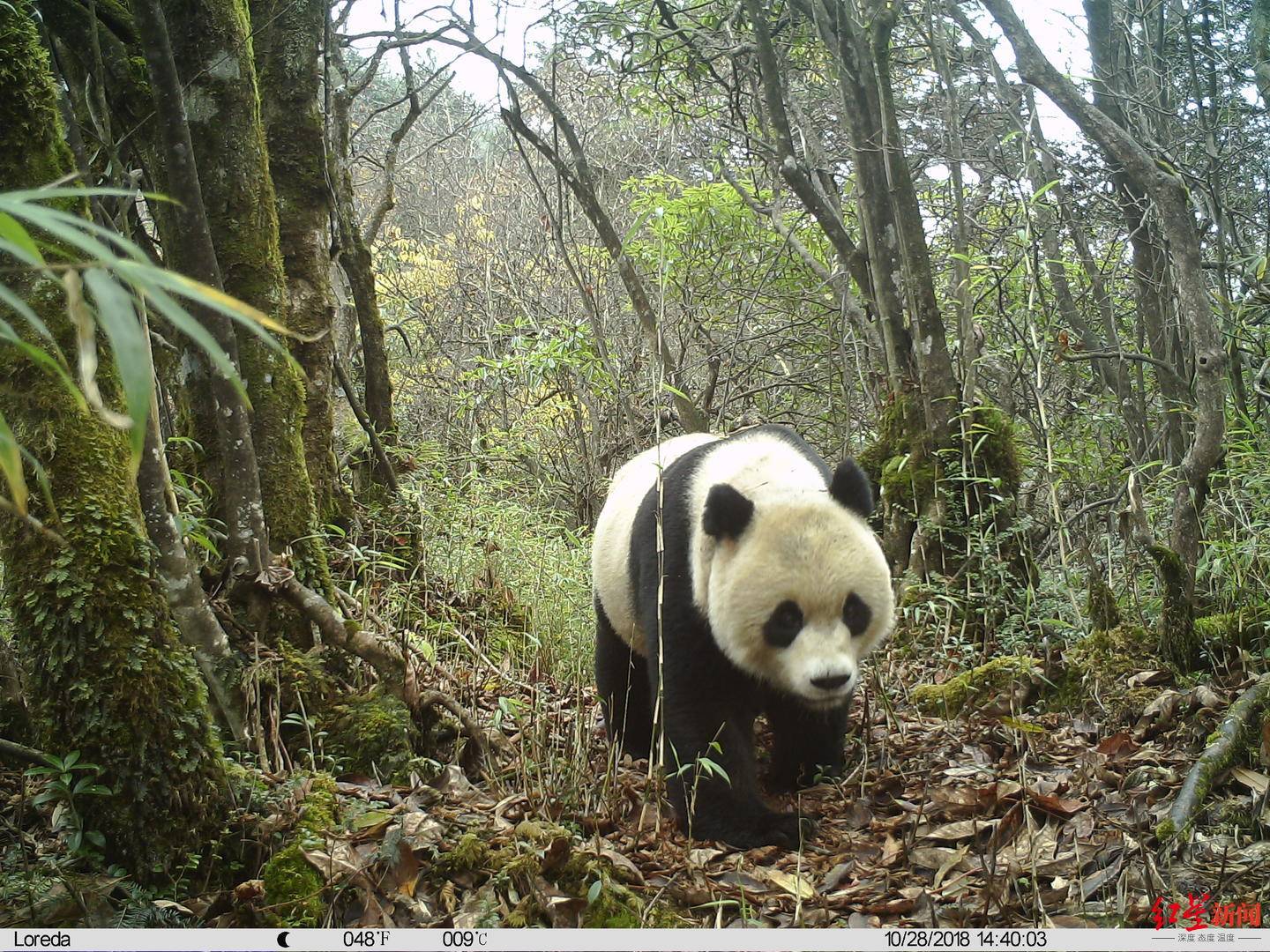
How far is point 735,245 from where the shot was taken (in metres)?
11.1

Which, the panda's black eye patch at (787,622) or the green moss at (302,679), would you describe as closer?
the panda's black eye patch at (787,622)

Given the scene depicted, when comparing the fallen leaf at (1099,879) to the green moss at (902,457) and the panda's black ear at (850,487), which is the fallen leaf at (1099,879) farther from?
the green moss at (902,457)

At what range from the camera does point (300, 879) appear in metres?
3.29

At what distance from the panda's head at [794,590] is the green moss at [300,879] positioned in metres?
1.76

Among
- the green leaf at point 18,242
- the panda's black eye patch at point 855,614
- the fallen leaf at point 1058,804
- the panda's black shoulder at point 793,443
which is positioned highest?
the green leaf at point 18,242

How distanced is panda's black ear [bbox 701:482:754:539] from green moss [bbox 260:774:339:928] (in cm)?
187

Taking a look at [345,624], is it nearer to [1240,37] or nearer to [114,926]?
[114,926]

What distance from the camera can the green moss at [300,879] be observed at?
320 cm

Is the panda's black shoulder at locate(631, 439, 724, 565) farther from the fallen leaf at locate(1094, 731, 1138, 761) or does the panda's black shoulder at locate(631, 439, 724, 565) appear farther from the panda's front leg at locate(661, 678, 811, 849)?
the fallen leaf at locate(1094, 731, 1138, 761)

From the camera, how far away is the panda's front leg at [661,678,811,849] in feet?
13.8

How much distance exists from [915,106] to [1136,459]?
5.91 metres

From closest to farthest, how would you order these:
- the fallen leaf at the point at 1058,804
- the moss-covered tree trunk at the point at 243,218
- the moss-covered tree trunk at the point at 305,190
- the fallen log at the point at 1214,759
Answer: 1. the fallen log at the point at 1214,759
2. the fallen leaf at the point at 1058,804
3. the moss-covered tree trunk at the point at 243,218
4. the moss-covered tree trunk at the point at 305,190

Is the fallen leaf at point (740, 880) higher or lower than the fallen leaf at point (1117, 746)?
lower

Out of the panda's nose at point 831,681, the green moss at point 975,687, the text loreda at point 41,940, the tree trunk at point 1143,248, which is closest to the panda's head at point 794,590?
the panda's nose at point 831,681
